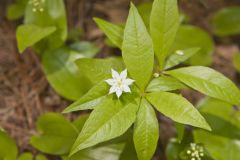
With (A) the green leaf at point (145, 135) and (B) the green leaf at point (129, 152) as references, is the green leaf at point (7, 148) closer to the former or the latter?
(B) the green leaf at point (129, 152)

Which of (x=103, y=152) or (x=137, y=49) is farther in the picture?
(x=103, y=152)

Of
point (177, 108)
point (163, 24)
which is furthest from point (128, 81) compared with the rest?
point (163, 24)

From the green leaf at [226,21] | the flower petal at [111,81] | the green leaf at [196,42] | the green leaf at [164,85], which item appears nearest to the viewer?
the flower petal at [111,81]

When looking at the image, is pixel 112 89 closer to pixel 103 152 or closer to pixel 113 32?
pixel 113 32

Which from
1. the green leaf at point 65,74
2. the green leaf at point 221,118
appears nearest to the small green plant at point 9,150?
→ the green leaf at point 65,74

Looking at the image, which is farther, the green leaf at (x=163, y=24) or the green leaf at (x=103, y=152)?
the green leaf at (x=103, y=152)

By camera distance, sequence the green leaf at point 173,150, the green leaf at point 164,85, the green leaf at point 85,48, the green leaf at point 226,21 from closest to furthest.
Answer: the green leaf at point 164,85, the green leaf at point 173,150, the green leaf at point 85,48, the green leaf at point 226,21

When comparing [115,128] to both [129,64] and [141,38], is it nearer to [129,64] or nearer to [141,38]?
[129,64]
